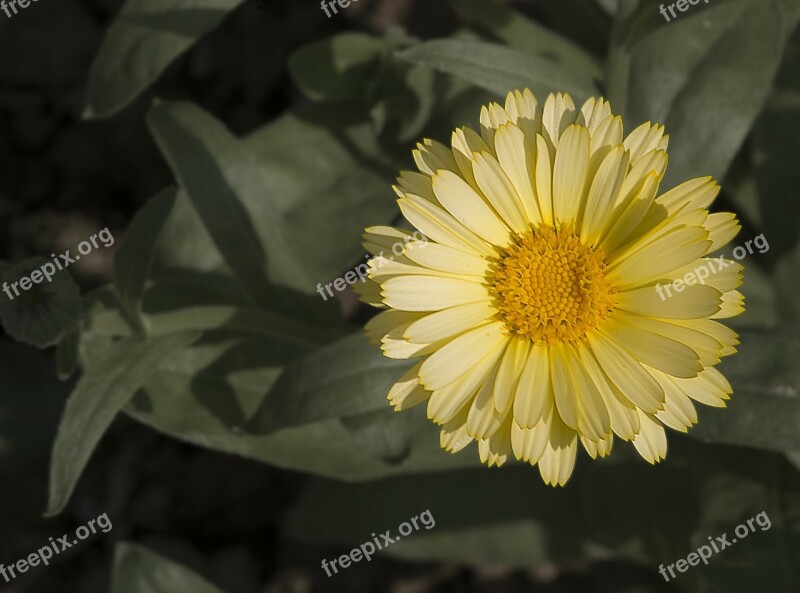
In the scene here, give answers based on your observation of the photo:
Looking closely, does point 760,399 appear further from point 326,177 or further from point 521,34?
point 326,177

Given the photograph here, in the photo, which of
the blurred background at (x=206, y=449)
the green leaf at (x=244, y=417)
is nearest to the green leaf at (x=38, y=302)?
the green leaf at (x=244, y=417)

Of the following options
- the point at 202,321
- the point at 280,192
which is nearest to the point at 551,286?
the point at 202,321

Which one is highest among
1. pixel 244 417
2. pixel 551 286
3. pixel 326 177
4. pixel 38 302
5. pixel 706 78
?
pixel 38 302

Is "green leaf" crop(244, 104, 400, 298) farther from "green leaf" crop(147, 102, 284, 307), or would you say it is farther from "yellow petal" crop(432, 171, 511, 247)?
"yellow petal" crop(432, 171, 511, 247)

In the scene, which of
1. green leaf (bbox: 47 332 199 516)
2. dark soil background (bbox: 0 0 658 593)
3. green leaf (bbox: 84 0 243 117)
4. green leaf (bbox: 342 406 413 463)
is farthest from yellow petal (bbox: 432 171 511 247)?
dark soil background (bbox: 0 0 658 593)

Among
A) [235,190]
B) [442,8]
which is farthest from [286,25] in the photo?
[235,190]

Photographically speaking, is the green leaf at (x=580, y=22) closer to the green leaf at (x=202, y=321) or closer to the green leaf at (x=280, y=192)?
the green leaf at (x=280, y=192)
